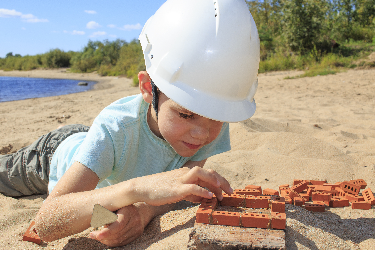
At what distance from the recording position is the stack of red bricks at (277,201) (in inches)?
57.9

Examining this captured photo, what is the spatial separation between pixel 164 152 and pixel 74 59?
49.8 meters

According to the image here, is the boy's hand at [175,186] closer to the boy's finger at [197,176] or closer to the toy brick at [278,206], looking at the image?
the boy's finger at [197,176]

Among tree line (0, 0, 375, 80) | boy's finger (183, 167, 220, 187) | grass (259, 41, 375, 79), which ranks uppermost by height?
tree line (0, 0, 375, 80)

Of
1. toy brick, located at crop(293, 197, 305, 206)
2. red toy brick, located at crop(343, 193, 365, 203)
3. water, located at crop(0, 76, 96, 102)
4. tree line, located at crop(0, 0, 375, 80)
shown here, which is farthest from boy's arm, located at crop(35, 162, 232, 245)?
water, located at crop(0, 76, 96, 102)

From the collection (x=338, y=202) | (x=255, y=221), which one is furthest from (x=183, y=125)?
(x=338, y=202)

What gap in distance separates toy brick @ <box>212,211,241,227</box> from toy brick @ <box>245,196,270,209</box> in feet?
0.83

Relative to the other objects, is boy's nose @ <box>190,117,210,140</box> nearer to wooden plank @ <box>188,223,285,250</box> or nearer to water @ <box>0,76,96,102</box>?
wooden plank @ <box>188,223,285,250</box>

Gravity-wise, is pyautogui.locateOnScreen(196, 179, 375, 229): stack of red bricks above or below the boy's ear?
below

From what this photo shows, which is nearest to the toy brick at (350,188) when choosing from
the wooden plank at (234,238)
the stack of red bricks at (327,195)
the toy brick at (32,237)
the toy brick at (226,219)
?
the stack of red bricks at (327,195)

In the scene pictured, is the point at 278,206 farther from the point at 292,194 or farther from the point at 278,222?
the point at 292,194

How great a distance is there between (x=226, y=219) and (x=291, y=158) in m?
2.06

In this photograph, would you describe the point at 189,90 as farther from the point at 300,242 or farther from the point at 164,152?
the point at 300,242

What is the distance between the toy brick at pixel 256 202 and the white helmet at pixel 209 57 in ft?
1.51

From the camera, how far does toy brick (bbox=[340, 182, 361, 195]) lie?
239 centimetres
